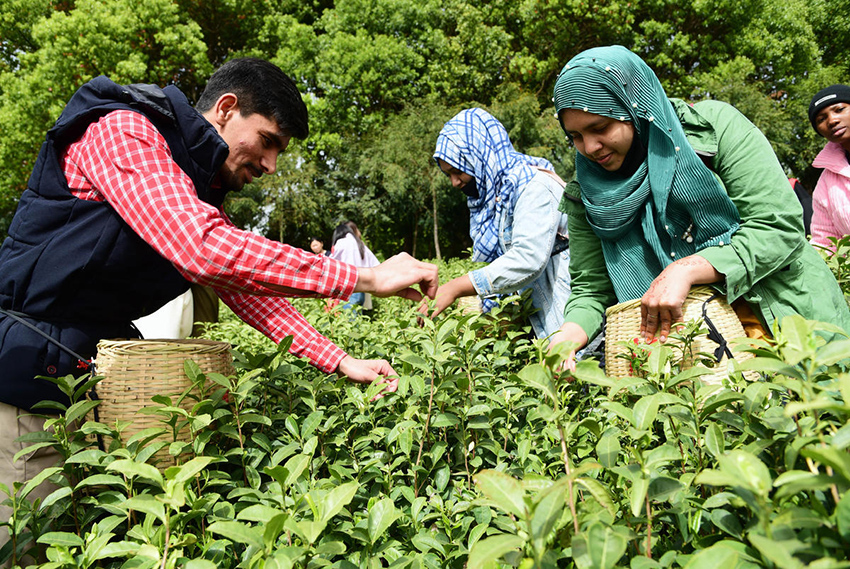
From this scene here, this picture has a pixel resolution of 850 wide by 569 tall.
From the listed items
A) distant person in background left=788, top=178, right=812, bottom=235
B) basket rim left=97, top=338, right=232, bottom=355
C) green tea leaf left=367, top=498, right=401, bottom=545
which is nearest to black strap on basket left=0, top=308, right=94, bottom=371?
basket rim left=97, top=338, right=232, bottom=355

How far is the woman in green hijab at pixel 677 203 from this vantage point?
185 cm

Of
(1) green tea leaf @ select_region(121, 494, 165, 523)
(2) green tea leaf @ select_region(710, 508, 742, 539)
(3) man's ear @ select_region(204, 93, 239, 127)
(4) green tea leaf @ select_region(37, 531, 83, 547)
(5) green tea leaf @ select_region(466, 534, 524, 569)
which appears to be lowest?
(4) green tea leaf @ select_region(37, 531, 83, 547)

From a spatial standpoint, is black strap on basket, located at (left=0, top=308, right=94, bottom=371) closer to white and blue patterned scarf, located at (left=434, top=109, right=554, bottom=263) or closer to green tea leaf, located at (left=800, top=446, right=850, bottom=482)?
green tea leaf, located at (left=800, top=446, right=850, bottom=482)

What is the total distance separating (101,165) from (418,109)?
22.7 metres

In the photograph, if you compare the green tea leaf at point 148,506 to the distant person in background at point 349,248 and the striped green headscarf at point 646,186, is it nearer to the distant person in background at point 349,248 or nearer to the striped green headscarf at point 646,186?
the striped green headscarf at point 646,186

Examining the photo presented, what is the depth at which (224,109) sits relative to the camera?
6.74ft

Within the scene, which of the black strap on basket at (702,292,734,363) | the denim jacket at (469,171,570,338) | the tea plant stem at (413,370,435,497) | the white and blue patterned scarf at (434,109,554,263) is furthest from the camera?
the white and blue patterned scarf at (434,109,554,263)

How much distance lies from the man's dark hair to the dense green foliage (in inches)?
737

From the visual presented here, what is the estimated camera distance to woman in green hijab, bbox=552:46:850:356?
185 cm

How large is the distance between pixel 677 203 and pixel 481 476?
1.57 m

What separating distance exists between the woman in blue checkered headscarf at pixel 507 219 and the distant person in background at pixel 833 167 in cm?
226

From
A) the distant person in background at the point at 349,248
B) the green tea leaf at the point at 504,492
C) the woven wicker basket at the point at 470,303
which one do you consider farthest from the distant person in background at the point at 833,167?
the distant person in background at the point at 349,248

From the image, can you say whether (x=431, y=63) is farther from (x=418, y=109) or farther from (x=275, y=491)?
(x=275, y=491)

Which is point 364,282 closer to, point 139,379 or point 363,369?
point 363,369
